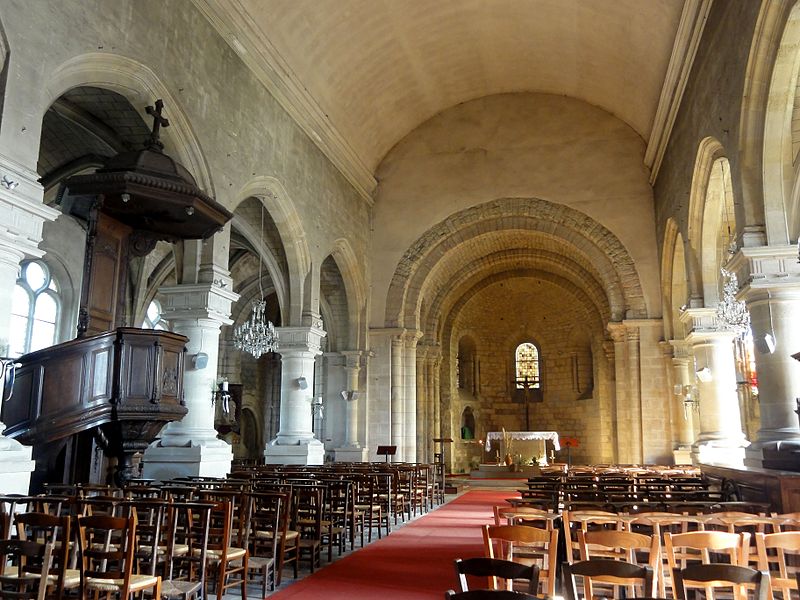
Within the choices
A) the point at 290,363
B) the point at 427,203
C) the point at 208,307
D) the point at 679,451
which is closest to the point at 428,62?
the point at 427,203

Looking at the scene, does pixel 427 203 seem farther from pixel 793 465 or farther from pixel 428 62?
pixel 793 465

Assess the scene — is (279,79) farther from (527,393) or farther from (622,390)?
(527,393)

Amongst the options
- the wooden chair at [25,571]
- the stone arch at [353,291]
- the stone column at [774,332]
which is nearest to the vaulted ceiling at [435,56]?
the stone arch at [353,291]

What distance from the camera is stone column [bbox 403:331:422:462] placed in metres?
19.3

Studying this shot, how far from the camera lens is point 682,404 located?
16.6 metres

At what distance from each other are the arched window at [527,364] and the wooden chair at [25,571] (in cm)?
2515

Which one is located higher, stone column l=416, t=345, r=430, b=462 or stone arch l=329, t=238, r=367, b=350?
stone arch l=329, t=238, r=367, b=350

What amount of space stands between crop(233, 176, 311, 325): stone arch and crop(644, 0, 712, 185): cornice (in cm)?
797

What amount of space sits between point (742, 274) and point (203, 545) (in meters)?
7.98

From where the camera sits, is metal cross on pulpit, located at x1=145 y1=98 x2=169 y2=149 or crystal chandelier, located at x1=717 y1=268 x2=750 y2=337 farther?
crystal chandelier, located at x1=717 y1=268 x2=750 y2=337

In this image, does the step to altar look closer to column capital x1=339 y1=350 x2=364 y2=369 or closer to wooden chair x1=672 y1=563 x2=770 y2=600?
column capital x1=339 y1=350 x2=364 y2=369

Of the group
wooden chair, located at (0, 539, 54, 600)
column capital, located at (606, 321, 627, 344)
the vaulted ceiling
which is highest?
the vaulted ceiling

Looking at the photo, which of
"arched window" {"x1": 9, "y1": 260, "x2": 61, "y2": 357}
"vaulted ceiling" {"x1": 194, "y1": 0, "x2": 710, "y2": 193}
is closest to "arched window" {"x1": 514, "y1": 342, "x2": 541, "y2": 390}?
"vaulted ceiling" {"x1": 194, "y1": 0, "x2": 710, "y2": 193}

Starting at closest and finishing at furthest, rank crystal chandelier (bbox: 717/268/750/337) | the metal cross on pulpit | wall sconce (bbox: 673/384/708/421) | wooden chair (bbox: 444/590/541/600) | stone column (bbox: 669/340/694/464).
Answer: wooden chair (bbox: 444/590/541/600), the metal cross on pulpit, crystal chandelier (bbox: 717/268/750/337), wall sconce (bbox: 673/384/708/421), stone column (bbox: 669/340/694/464)
